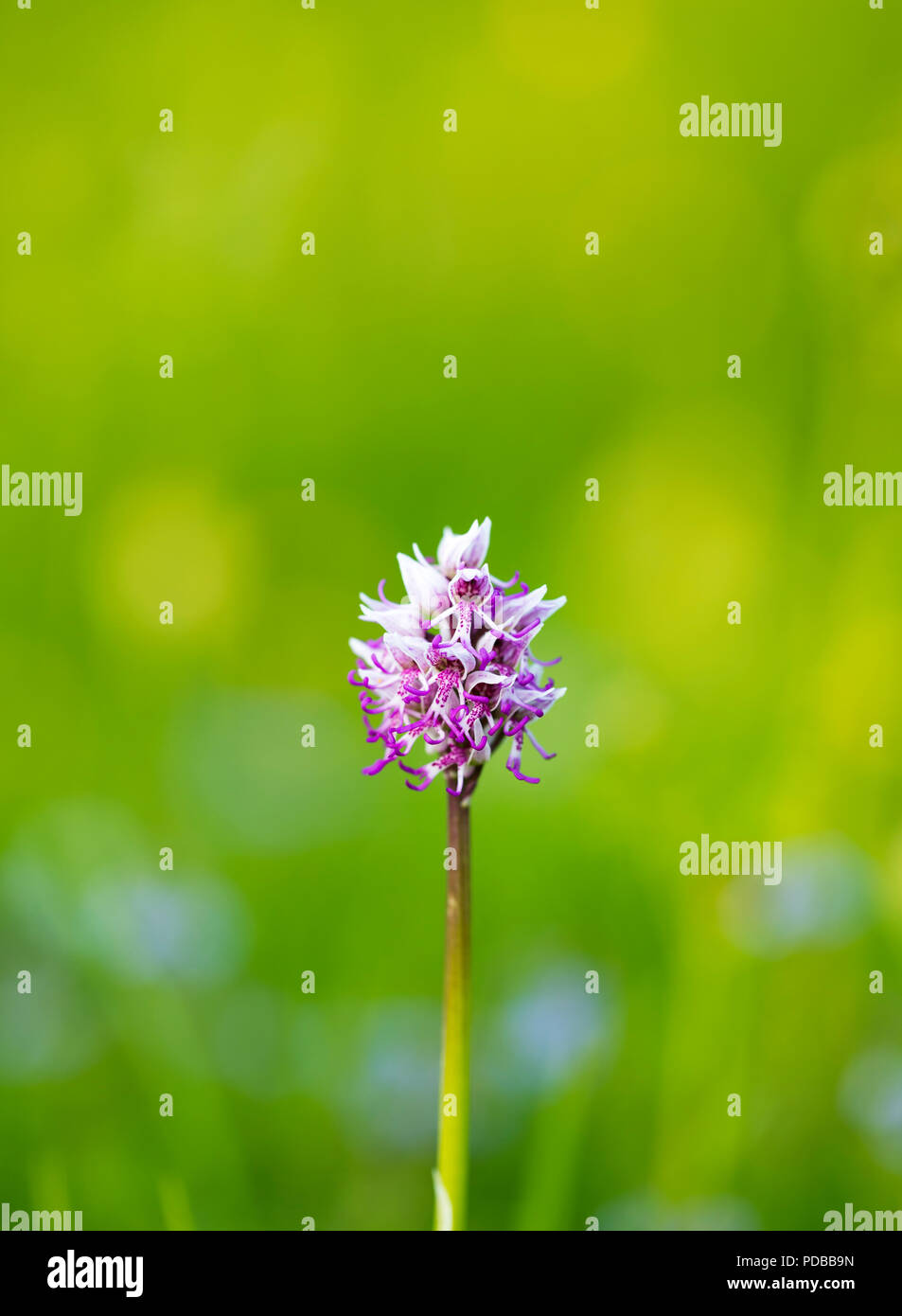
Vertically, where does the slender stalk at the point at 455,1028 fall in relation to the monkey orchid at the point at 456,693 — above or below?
below

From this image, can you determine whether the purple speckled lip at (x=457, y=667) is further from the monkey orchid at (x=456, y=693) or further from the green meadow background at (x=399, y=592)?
the green meadow background at (x=399, y=592)

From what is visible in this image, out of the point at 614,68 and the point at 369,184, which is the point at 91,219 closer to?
the point at 369,184

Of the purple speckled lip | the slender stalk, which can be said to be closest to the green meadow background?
the slender stalk

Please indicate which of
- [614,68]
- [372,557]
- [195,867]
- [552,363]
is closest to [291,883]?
[195,867]

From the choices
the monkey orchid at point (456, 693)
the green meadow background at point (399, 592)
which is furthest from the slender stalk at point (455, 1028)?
the green meadow background at point (399, 592)

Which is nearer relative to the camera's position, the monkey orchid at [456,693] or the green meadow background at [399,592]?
the monkey orchid at [456,693]
